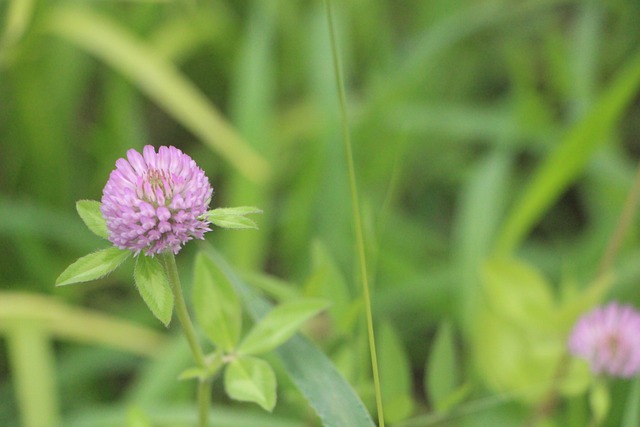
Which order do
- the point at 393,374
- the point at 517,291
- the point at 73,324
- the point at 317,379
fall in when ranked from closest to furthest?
the point at 317,379
the point at 393,374
the point at 517,291
the point at 73,324

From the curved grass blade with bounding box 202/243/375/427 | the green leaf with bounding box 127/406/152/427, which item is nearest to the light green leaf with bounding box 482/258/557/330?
the curved grass blade with bounding box 202/243/375/427

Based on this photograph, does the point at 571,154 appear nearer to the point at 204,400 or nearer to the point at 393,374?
the point at 393,374

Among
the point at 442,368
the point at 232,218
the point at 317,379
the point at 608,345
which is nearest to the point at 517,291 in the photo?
the point at 608,345

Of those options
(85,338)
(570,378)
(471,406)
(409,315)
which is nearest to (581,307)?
(570,378)

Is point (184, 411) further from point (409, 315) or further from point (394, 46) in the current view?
point (394, 46)

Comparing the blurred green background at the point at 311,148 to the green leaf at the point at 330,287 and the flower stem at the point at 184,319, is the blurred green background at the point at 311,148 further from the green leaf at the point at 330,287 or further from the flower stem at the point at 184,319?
the flower stem at the point at 184,319

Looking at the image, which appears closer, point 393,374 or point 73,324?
point 393,374
